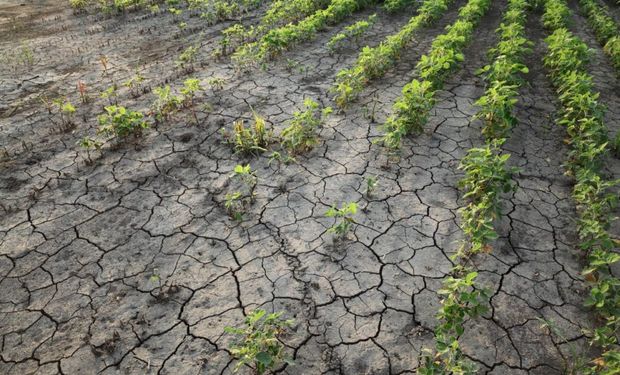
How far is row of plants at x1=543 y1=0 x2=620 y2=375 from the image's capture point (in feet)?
9.30

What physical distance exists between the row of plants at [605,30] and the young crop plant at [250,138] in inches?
249

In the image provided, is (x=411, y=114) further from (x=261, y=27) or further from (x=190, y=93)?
(x=261, y=27)

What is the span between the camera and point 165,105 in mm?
5586

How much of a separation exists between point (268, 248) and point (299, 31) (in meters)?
5.28

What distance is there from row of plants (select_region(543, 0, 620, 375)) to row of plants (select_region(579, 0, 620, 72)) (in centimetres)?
125

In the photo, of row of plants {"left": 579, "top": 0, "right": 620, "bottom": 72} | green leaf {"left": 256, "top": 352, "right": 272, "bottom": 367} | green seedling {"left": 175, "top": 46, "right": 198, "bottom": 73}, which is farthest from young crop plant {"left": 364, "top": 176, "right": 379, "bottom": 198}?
row of plants {"left": 579, "top": 0, "right": 620, "bottom": 72}

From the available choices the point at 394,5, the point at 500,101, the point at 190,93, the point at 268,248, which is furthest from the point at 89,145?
the point at 394,5

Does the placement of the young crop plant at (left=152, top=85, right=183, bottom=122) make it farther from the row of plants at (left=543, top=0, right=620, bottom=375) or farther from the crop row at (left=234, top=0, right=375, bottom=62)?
the row of plants at (left=543, top=0, right=620, bottom=375)

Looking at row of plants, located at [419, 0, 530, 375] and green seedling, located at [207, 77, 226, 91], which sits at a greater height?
green seedling, located at [207, 77, 226, 91]

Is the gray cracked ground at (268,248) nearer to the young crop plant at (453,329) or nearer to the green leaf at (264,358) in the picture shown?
the young crop plant at (453,329)

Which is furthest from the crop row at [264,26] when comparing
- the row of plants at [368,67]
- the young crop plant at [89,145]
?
the young crop plant at [89,145]

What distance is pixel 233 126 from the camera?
5309 mm

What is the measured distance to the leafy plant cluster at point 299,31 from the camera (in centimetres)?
706

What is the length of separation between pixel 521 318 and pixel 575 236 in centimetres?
122
